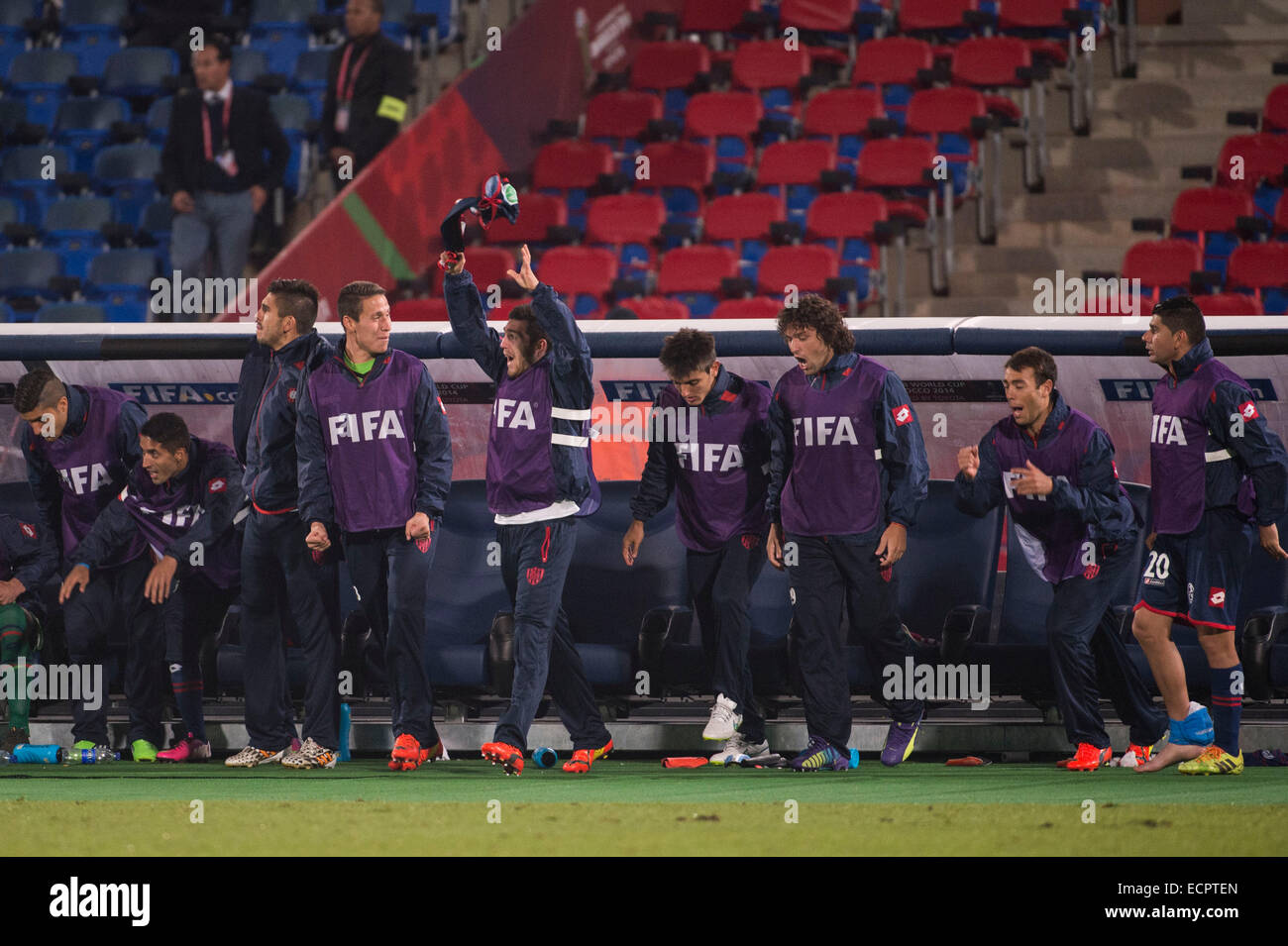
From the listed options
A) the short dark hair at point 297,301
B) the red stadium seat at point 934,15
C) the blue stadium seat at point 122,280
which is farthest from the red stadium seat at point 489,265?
the short dark hair at point 297,301

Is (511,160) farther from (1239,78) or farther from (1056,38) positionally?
(1239,78)

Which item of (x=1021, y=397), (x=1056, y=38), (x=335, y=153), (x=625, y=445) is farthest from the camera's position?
(x=1056, y=38)

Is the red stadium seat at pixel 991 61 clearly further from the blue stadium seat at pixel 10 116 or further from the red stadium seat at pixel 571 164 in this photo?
the blue stadium seat at pixel 10 116

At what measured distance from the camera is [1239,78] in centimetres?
1281

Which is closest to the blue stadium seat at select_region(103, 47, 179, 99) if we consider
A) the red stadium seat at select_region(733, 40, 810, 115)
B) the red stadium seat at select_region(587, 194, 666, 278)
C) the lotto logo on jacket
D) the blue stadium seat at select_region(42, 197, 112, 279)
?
the blue stadium seat at select_region(42, 197, 112, 279)

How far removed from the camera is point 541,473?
6258 millimetres

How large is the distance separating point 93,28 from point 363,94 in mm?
4065

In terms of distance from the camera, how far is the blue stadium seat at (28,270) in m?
12.8

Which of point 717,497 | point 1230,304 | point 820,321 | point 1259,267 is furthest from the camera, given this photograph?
point 1259,267

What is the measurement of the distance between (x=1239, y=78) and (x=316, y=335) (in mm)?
8827

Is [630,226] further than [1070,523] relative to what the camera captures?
Yes

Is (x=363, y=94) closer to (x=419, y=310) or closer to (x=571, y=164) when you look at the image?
(x=419, y=310)

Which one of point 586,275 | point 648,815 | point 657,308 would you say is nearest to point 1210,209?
point 657,308
